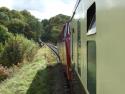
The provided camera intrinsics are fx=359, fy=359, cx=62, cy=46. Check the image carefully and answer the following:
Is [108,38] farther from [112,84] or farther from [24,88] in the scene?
[24,88]

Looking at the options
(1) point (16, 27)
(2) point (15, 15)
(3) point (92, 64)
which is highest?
(2) point (15, 15)

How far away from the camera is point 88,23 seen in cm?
513

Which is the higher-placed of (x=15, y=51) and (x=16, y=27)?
(x=16, y=27)

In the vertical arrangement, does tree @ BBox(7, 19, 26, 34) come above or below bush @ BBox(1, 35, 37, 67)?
above

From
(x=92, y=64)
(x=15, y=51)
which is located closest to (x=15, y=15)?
(x=15, y=51)

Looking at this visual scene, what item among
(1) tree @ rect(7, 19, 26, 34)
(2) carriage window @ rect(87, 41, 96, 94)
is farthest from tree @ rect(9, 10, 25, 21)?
(2) carriage window @ rect(87, 41, 96, 94)

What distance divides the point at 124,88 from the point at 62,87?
1245 cm

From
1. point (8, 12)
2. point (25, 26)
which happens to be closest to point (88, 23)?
point (25, 26)

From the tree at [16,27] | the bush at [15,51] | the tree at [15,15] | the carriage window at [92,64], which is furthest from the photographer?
the tree at [15,15]

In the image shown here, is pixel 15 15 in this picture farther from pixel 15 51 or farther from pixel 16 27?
pixel 15 51

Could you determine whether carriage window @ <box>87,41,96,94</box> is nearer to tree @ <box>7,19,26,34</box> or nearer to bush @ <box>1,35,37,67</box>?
bush @ <box>1,35,37,67</box>

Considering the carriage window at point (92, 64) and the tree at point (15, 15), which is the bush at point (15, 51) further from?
the tree at point (15, 15)

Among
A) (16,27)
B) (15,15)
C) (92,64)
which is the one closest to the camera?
(92,64)

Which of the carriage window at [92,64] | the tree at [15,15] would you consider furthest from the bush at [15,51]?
the tree at [15,15]
